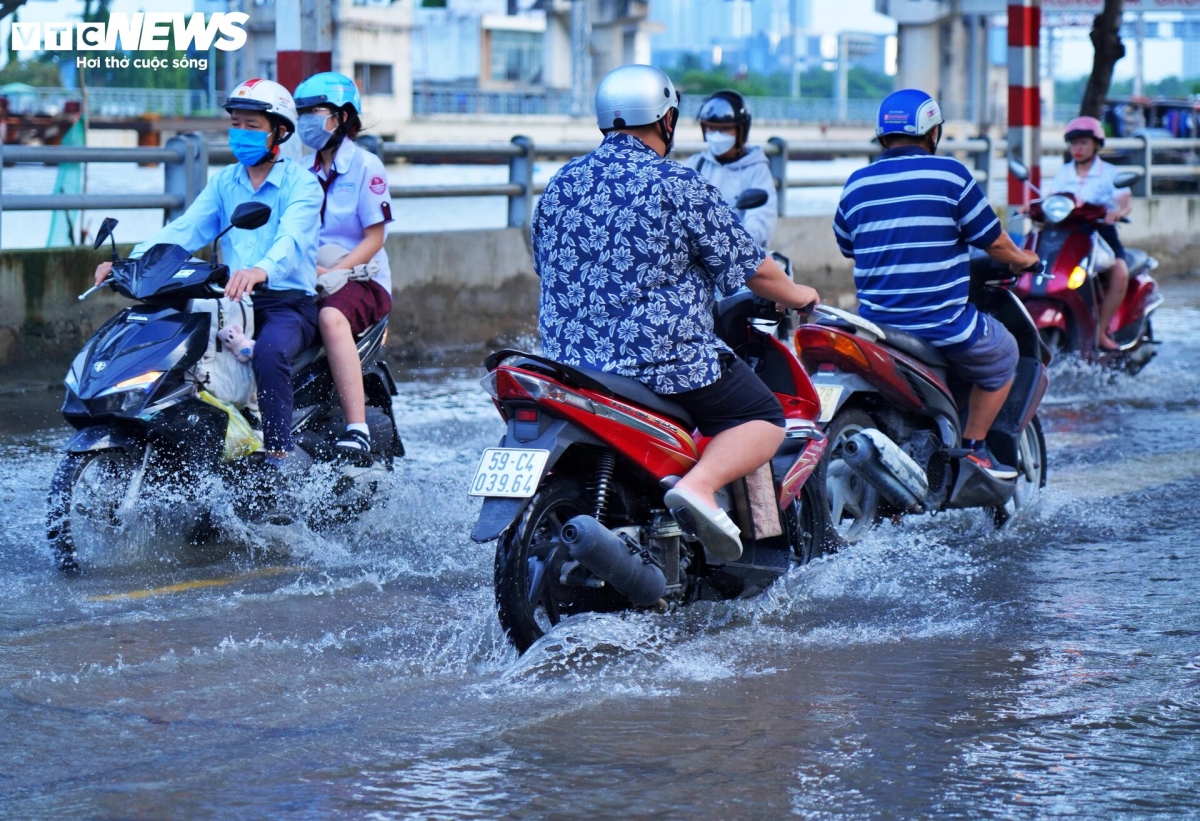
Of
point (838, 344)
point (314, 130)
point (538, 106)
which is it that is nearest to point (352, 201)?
point (314, 130)

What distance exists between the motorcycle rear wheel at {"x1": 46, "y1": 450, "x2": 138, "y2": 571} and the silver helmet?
2207 millimetres

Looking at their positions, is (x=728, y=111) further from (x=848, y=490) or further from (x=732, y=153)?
(x=848, y=490)

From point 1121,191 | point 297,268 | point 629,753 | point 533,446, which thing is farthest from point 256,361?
point 1121,191

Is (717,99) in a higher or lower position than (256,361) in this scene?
higher

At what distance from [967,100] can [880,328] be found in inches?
2660

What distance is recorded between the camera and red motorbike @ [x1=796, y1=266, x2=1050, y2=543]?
6.31 metres

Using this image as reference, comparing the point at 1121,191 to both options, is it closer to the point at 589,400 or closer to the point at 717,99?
the point at 717,99

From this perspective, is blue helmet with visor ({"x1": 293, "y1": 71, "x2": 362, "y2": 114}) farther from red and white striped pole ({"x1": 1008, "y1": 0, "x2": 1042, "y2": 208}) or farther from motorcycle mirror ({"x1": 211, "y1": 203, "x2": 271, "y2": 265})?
red and white striped pole ({"x1": 1008, "y1": 0, "x2": 1042, "y2": 208})

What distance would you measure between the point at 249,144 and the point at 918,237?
2535 millimetres

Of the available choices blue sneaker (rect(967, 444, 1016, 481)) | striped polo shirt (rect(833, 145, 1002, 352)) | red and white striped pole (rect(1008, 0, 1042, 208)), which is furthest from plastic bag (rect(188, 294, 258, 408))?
red and white striped pole (rect(1008, 0, 1042, 208))

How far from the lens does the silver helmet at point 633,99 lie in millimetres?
4945

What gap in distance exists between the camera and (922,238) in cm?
648

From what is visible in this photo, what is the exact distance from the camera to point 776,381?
5.76 m

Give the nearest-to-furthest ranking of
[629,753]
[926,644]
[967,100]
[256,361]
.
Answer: [629,753] < [926,644] < [256,361] < [967,100]
